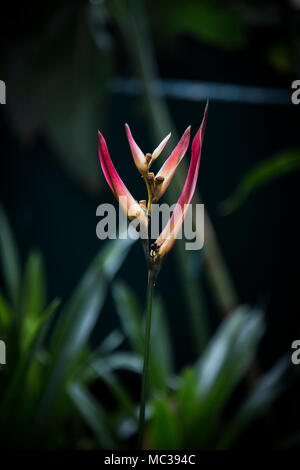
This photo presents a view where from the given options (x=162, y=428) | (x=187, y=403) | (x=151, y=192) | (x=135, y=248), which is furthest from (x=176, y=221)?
(x=135, y=248)

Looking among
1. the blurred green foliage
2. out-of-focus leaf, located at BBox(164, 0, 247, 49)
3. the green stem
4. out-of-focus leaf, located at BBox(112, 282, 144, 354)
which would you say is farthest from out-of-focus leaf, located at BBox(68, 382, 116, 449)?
out-of-focus leaf, located at BBox(164, 0, 247, 49)

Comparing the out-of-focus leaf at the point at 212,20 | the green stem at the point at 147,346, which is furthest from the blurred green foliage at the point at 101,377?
the out-of-focus leaf at the point at 212,20

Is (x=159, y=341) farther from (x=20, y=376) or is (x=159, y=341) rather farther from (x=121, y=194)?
(x=121, y=194)

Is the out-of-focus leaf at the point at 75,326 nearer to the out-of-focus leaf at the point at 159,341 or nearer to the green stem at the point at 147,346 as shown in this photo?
the out-of-focus leaf at the point at 159,341

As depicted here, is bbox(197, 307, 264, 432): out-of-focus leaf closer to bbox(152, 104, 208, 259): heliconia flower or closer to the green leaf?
the green leaf

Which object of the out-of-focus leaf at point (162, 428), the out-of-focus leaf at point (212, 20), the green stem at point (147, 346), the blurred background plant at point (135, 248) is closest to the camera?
the green stem at point (147, 346)

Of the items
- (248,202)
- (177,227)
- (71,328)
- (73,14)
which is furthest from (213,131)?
(177,227)
